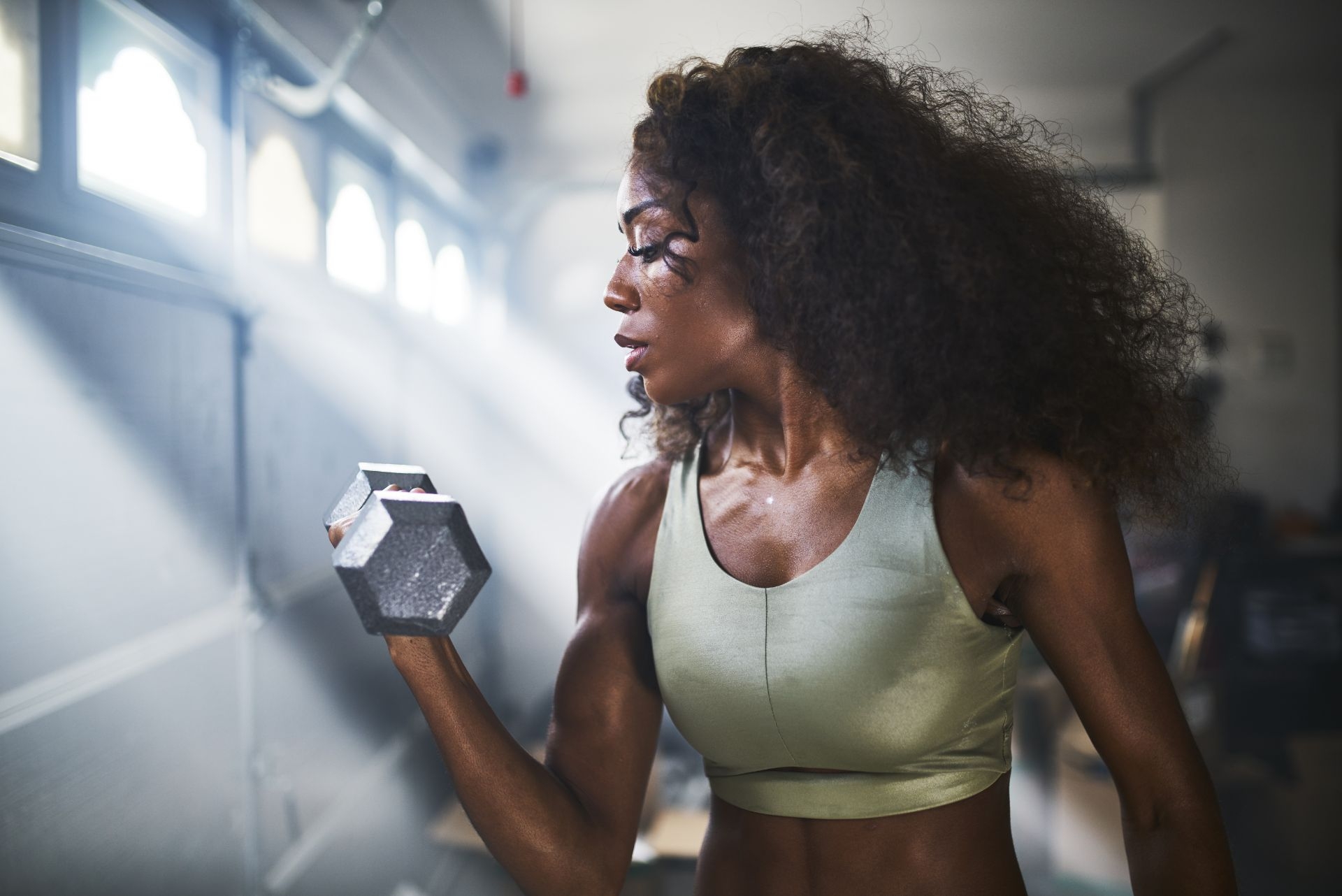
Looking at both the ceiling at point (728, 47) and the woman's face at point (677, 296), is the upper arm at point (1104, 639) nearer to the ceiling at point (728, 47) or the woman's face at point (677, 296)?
the woman's face at point (677, 296)

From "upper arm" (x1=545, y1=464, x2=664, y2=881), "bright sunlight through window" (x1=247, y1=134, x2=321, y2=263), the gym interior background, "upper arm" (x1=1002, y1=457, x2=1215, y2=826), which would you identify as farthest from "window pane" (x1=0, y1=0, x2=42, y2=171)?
"upper arm" (x1=1002, y1=457, x2=1215, y2=826)

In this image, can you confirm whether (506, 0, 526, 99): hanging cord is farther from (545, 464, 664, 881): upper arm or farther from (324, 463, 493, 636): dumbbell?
(324, 463, 493, 636): dumbbell

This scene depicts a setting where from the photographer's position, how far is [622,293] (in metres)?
1.02

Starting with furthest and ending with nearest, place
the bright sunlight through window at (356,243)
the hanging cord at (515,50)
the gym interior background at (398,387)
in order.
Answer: the hanging cord at (515,50) < the bright sunlight through window at (356,243) < the gym interior background at (398,387)

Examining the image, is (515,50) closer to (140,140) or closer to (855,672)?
(140,140)

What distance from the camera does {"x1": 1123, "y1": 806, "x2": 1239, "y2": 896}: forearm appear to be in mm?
889

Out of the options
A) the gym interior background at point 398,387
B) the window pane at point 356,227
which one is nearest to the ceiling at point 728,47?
the gym interior background at point 398,387

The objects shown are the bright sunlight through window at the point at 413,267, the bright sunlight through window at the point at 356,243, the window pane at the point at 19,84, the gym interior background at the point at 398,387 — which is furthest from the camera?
the bright sunlight through window at the point at 413,267

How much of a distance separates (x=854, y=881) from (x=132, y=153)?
6.26 feet

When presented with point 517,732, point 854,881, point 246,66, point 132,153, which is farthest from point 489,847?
point 517,732

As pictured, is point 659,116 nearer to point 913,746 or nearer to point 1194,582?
point 913,746

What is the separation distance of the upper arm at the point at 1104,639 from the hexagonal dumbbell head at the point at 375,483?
0.56 metres

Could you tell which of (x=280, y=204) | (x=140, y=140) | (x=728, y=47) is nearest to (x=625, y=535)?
(x=140, y=140)

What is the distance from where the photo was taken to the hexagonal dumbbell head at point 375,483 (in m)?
0.91
